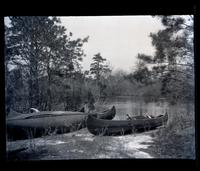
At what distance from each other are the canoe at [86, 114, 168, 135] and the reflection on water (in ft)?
0.26

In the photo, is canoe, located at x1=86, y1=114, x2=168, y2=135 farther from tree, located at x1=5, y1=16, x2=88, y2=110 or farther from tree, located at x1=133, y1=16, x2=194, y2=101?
tree, located at x1=5, y1=16, x2=88, y2=110

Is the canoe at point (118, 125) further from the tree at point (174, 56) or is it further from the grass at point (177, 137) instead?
the tree at point (174, 56)

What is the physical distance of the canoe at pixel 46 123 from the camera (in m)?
3.27

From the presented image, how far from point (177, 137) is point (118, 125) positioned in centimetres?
77

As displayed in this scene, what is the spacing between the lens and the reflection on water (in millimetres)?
3334

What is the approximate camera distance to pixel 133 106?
3357mm

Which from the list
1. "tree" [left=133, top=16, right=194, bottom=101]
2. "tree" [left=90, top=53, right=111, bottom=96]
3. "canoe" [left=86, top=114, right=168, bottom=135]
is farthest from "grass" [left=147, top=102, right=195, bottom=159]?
"tree" [left=90, top=53, right=111, bottom=96]

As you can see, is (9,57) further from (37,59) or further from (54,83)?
(54,83)

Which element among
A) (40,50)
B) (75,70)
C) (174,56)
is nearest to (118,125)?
(75,70)

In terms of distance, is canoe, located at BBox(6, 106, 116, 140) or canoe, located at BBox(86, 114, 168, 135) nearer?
canoe, located at BBox(6, 106, 116, 140)

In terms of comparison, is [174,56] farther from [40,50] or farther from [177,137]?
[40,50]

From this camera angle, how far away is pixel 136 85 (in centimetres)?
341

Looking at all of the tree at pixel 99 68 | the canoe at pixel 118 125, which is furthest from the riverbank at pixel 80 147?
the tree at pixel 99 68
